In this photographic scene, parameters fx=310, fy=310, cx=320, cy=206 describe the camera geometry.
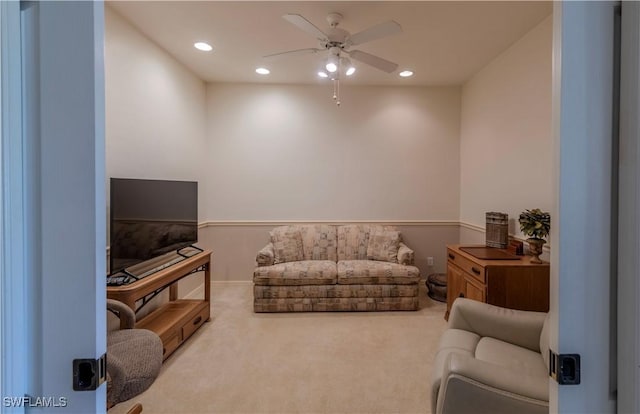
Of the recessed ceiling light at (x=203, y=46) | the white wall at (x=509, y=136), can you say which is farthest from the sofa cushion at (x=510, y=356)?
the recessed ceiling light at (x=203, y=46)

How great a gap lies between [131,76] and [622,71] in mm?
3249

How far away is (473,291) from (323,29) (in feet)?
8.84

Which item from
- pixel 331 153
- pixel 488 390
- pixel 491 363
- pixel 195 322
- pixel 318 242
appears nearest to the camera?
pixel 488 390

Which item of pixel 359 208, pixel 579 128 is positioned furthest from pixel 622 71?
pixel 359 208

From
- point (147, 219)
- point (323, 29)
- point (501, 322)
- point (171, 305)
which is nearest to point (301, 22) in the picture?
point (323, 29)

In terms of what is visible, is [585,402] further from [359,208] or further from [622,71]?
[359,208]

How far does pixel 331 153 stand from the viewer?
176 inches

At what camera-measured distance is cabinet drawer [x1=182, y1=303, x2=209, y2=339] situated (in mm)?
2816

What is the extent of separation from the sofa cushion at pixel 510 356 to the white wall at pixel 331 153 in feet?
9.02

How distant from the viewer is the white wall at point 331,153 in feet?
14.5

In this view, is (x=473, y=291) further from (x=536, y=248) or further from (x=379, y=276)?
(x=379, y=276)

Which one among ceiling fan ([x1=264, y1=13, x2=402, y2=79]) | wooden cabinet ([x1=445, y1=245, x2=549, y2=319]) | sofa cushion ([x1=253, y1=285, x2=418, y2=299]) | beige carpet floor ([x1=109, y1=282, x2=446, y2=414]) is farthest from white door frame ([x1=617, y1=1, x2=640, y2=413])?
sofa cushion ([x1=253, y1=285, x2=418, y2=299])

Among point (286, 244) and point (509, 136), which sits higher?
point (509, 136)

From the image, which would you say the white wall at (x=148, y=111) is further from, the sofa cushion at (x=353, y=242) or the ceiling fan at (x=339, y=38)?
the sofa cushion at (x=353, y=242)
